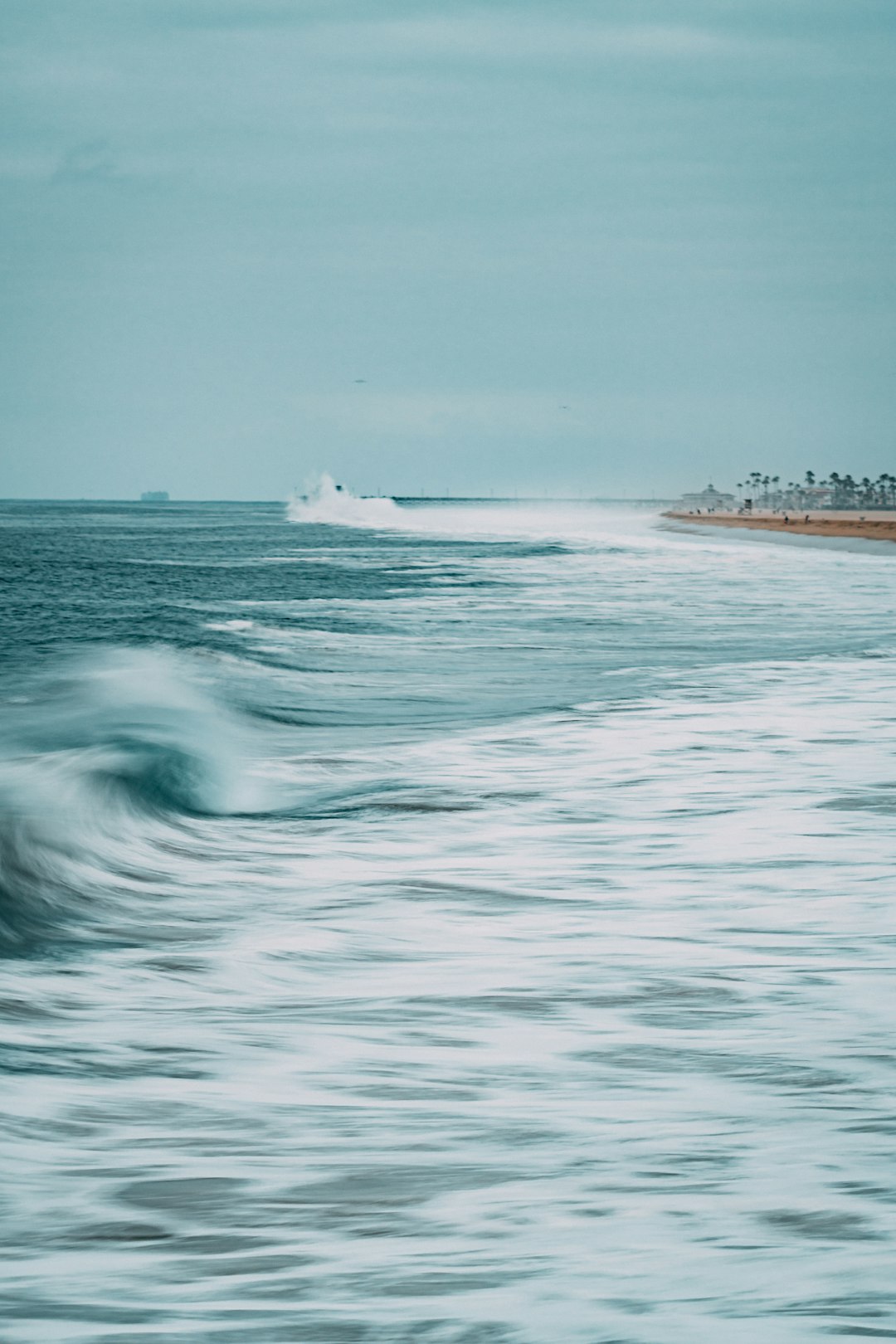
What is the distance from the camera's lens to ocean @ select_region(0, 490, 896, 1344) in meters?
3.33

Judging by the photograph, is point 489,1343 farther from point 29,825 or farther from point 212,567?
point 212,567

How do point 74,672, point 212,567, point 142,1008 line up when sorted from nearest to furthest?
point 142,1008 → point 74,672 → point 212,567

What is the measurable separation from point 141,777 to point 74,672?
32.1 feet

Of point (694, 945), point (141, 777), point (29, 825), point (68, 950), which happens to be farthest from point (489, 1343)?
point (141, 777)

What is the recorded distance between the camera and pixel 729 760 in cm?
1118

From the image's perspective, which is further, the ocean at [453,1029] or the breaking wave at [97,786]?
the breaking wave at [97,786]

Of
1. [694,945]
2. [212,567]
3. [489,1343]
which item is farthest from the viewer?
[212,567]

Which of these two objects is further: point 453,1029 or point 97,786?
point 97,786

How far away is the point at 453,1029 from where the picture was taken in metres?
5.11

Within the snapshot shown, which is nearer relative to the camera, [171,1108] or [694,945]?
[171,1108]

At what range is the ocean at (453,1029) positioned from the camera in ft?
10.9

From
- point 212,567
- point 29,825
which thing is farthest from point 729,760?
point 212,567

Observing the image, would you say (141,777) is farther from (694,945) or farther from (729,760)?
(694,945)

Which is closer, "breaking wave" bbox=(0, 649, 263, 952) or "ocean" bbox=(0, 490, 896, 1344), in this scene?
"ocean" bbox=(0, 490, 896, 1344)
